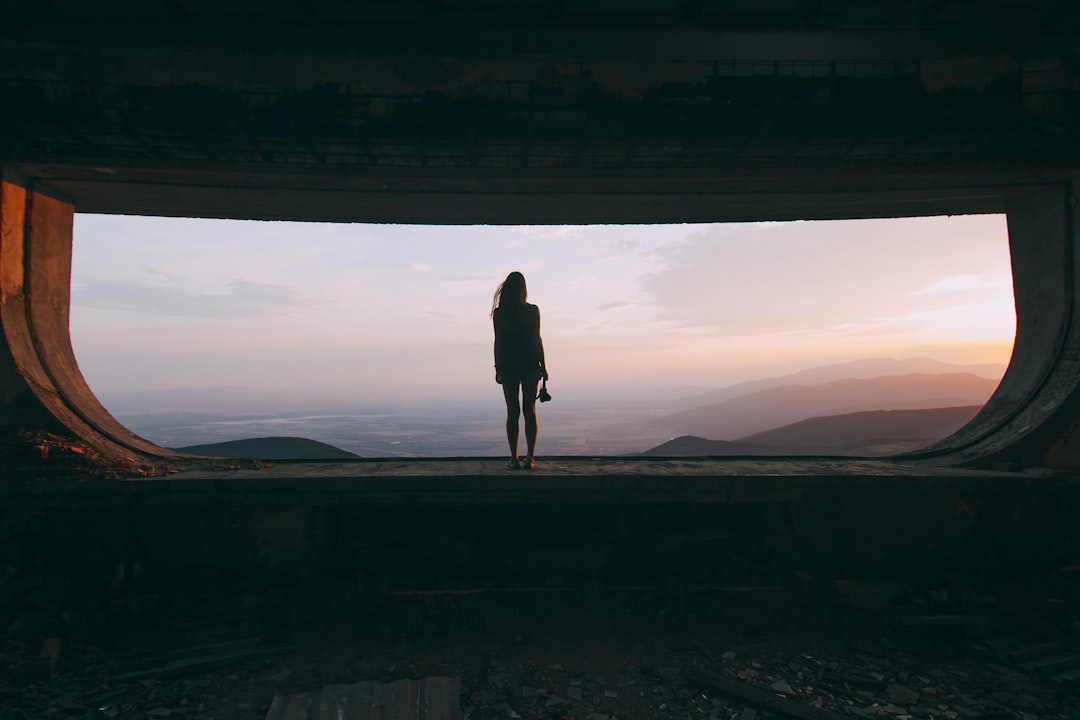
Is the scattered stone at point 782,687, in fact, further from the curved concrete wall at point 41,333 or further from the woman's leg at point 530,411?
the curved concrete wall at point 41,333

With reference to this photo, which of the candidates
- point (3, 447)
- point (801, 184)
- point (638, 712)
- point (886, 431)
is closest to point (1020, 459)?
point (801, 184)

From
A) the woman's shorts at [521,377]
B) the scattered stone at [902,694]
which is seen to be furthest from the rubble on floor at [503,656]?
the woman's shorts at [521,377]

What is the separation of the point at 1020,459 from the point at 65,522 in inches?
402

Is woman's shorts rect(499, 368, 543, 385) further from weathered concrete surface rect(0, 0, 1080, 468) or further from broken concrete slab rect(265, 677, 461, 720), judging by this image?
broken concrete slab rect(265, 677, 461, 720)

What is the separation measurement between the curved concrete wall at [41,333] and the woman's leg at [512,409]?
Result: 14.9ft

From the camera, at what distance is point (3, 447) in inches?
192

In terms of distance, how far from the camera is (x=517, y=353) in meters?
5.38

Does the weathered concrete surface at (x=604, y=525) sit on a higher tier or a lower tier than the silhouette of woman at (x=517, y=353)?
lower

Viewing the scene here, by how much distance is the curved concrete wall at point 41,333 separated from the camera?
5.27 meters

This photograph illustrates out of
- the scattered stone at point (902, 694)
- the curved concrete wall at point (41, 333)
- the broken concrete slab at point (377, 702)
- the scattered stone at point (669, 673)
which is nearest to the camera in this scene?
the broken concrete slab at point (377, 702)

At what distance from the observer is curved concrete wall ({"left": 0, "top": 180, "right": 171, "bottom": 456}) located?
17.3ft

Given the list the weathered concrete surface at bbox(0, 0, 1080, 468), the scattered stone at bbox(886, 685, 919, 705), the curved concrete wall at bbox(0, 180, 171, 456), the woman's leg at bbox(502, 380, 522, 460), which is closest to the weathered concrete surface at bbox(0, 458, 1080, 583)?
the woman's leg at bbox(502, 380, 522, 460)

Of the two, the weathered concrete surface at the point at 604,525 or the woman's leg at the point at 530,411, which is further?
the woman's leg at the point at 530,411

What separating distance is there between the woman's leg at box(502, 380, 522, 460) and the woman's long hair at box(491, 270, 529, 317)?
851 mm
